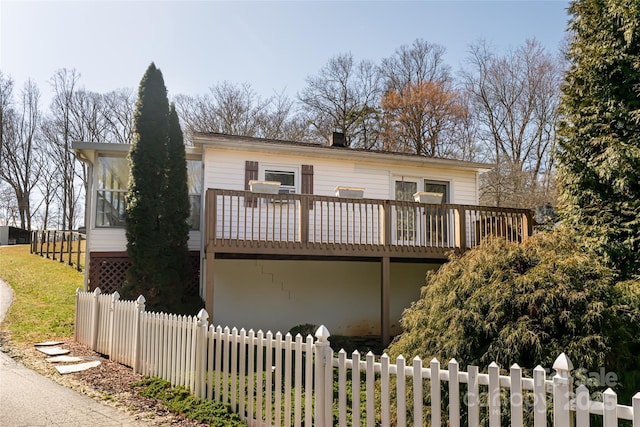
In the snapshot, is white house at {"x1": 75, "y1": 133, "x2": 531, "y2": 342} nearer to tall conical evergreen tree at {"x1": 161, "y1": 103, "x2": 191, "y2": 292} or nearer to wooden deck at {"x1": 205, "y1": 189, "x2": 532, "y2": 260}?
wooden deck at {"x1": 205, "y1": 189, "x2": 532, "y2": 260}

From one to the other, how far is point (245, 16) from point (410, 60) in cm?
1995

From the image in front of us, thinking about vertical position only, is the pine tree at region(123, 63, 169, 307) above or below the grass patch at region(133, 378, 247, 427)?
above

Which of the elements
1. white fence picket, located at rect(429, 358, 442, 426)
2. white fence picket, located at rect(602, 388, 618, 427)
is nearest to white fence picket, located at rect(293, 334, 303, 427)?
white fence picket, located at rect(429, 358, 442, 426)

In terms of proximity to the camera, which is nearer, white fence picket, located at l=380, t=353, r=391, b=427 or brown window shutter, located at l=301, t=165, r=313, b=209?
white fence picket, located at l=380, t=353, r=391, b=427

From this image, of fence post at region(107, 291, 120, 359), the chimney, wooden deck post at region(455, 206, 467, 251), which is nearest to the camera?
fence post at region(107, 291, 120, 359)

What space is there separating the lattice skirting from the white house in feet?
0.08

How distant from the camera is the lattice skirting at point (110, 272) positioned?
10.4 metres

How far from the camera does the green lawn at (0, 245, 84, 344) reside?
30.7 ft

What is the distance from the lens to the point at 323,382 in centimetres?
388

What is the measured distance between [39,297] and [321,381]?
11.7 metres

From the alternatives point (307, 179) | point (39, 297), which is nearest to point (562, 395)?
point (307, 179)

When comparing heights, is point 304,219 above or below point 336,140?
below

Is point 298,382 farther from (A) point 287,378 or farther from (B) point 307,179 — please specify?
(B) point 307,179

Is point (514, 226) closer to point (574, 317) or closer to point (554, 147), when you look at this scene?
point (554, 147)
